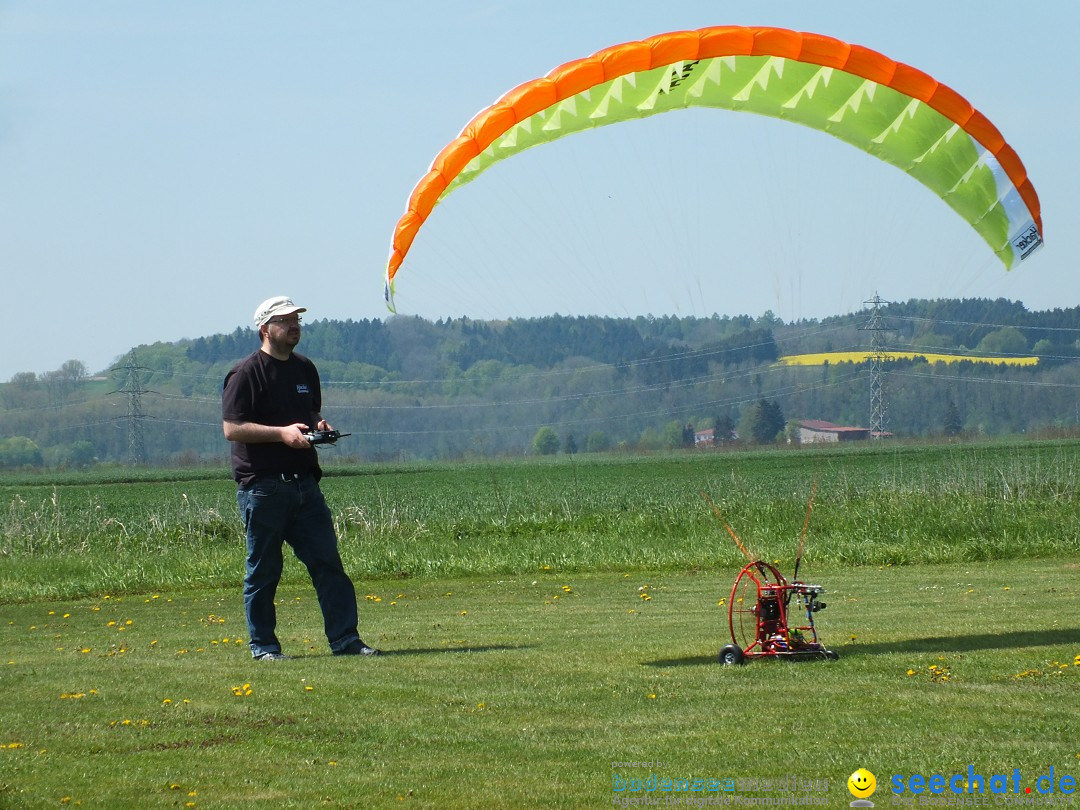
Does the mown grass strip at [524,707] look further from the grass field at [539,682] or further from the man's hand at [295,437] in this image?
the man's hand at [295,437]

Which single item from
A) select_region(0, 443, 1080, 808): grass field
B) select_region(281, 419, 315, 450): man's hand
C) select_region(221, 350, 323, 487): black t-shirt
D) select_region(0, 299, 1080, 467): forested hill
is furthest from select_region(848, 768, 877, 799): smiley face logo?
select_region(0, 299, 1080, 467): forested hill

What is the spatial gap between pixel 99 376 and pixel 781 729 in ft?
511

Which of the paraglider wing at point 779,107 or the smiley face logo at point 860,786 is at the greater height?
the paraglider wing at point 779,107

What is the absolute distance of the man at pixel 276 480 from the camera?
8430 mm

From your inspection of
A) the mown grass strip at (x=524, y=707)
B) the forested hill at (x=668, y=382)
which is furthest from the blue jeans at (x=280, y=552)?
the forested hill at (x=668, y=382)

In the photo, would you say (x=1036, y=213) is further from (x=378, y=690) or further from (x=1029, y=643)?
(x=378, y=690)

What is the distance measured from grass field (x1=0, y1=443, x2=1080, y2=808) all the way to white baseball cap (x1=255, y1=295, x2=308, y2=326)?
2241 millimetres

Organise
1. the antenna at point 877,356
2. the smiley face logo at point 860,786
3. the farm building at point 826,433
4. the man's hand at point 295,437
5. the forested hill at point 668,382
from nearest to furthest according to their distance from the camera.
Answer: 1. the smiley face logo at point 860,786
2. the man's hand at point 295,437
3. the antenna at point 877,356
4. the farm building at point 826,433
5. the forested hill at point 668,382

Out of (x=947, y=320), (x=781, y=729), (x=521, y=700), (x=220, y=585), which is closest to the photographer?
(x=781, y=729)

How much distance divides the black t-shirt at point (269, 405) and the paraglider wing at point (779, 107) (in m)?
1.53

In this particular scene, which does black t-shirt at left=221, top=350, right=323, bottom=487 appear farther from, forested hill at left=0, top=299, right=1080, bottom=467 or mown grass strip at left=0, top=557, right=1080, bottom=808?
forested hill at left=0, top=299, right=1080, bottom=467

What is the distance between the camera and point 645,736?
574 cm

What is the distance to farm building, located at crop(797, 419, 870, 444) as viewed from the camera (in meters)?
77.8

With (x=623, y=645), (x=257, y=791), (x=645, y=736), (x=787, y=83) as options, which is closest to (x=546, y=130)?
(x=787, y=83)
